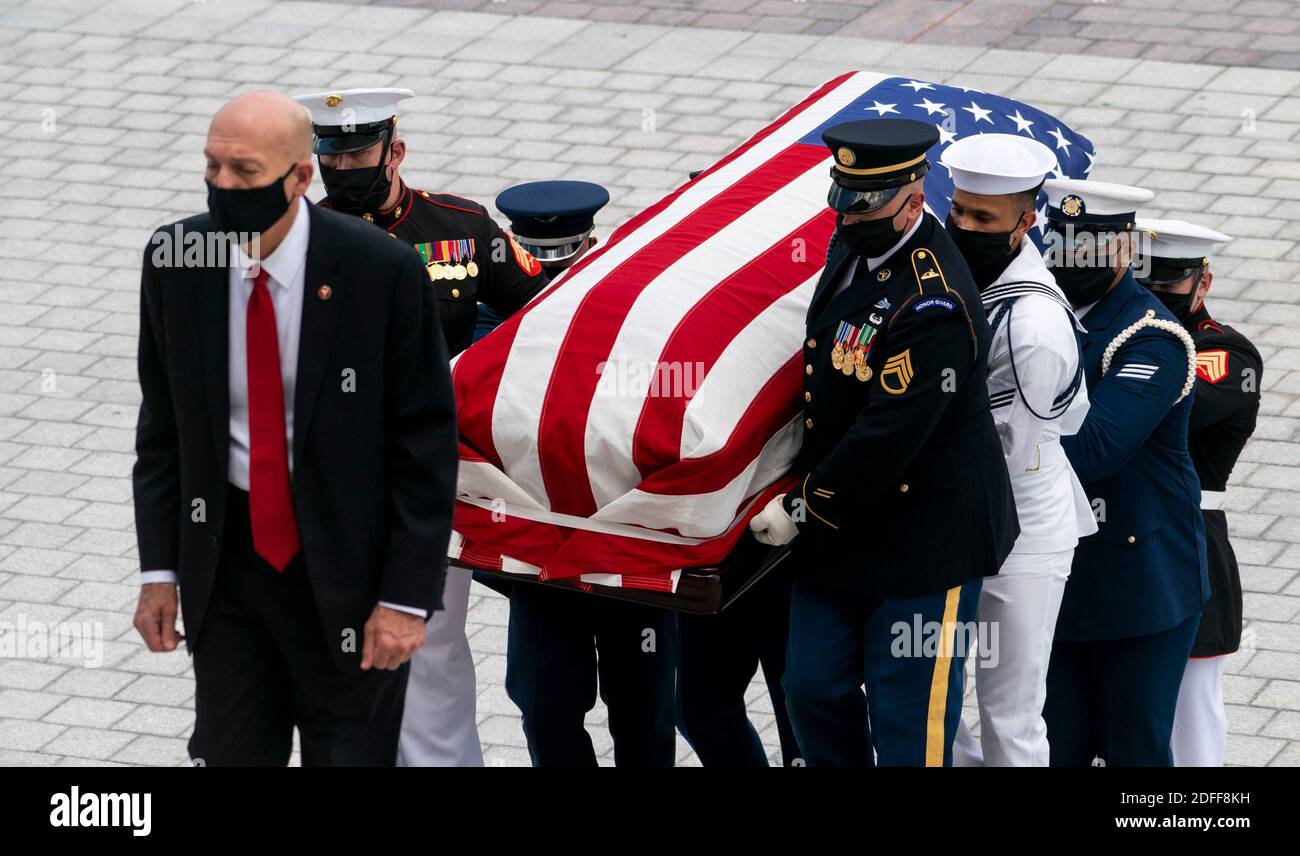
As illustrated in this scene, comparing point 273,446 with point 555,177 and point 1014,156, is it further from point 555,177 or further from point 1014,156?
point 555,177

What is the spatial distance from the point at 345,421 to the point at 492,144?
655cm

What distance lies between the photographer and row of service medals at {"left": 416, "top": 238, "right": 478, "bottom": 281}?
17.5 ft

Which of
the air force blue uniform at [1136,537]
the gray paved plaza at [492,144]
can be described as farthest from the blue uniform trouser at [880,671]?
the gray paved plaza at [492,144]

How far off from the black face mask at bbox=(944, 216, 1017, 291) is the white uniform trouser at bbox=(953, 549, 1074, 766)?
0.68 metres

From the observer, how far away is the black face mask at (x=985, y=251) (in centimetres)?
463

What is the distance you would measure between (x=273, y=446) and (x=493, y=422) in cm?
98

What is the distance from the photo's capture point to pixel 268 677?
3748 mm

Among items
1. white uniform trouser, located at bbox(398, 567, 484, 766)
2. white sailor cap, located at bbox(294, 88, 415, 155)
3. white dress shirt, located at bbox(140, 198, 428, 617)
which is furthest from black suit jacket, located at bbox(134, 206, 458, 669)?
white sailor cap, located at bbox(294, 88, 415, 155)

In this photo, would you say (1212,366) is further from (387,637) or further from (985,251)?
(387,637)

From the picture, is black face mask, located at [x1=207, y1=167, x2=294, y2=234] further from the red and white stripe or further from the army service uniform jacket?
the army service uniform jacket

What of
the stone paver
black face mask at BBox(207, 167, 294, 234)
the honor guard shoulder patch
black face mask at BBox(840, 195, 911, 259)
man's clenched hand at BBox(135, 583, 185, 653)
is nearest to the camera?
black face mask at BBox(207, 167, 294, 234)

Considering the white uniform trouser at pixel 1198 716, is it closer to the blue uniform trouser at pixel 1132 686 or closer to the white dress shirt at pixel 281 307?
the blue uniform trouser at pixel 1132 686

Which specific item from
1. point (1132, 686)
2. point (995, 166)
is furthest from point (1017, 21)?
point (1132, 686)
